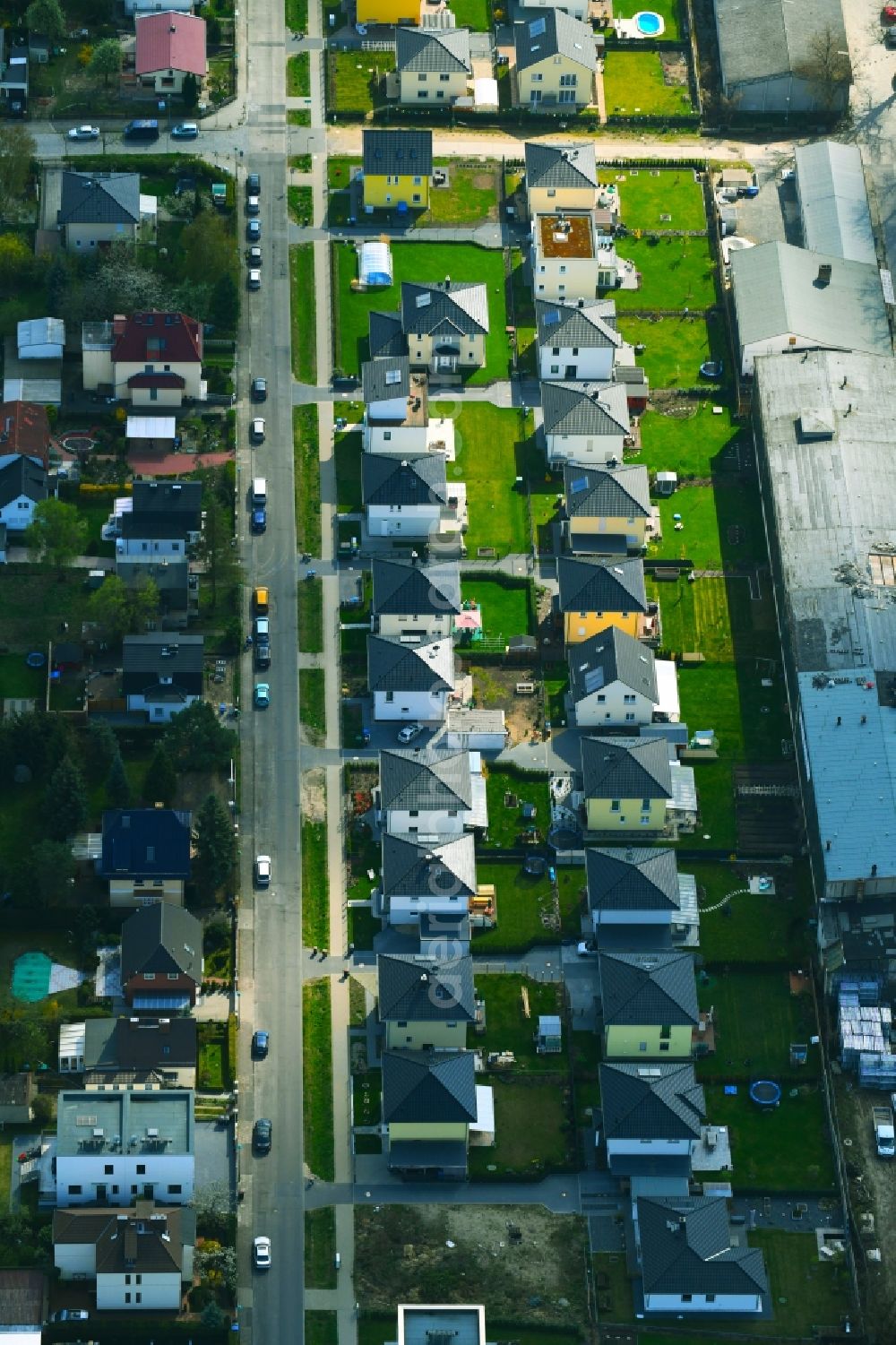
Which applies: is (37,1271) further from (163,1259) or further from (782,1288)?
(782,1288)

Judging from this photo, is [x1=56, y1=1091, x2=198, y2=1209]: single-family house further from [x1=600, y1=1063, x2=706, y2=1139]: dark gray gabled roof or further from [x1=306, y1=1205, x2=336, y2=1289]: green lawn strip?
[x1=600, y1=1063, x2=706, y2=1139]: dark gray gabled roof

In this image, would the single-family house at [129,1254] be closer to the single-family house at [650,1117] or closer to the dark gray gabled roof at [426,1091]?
the dark gray gabled roof at [426,1091]

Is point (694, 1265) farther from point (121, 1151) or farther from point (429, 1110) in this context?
point (121, 1151)

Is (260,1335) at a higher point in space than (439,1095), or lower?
lower

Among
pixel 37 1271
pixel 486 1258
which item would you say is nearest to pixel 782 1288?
pixel 486 1258

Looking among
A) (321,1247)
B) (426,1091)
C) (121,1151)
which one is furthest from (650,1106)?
(121,1151)

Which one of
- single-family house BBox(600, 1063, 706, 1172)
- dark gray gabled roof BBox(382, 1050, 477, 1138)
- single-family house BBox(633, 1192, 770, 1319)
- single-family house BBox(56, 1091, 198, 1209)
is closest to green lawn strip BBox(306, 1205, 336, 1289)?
dark gray gabled roof BBox(382, 1050, 477, 1138)
